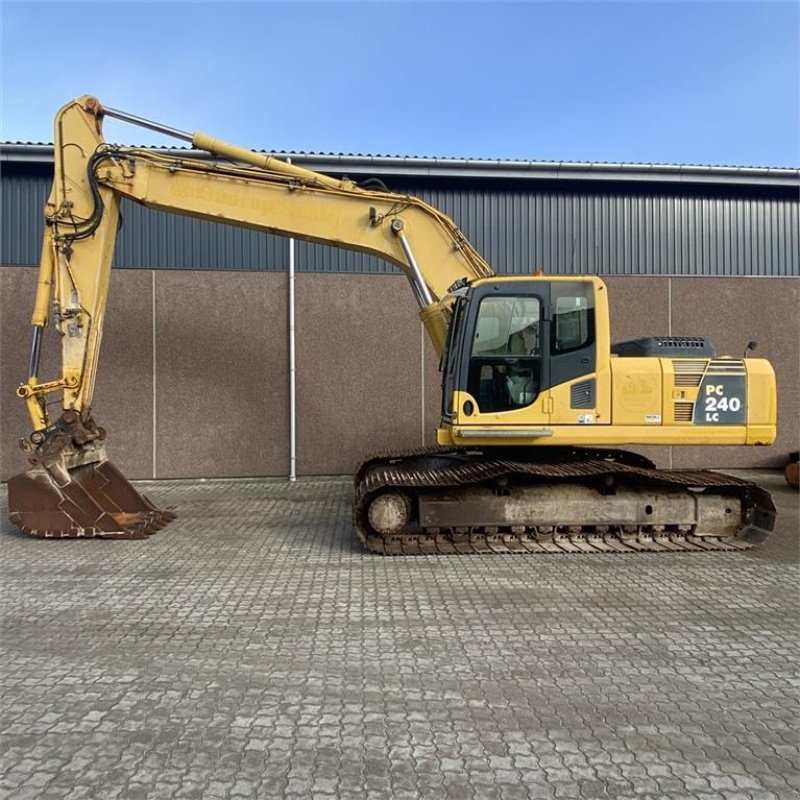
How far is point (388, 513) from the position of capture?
253 inches

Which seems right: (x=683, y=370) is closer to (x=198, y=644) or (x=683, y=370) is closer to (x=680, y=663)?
(x=680, y=663)

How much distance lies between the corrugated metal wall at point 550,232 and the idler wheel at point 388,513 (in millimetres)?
6344

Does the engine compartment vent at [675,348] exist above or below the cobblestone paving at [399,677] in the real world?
above

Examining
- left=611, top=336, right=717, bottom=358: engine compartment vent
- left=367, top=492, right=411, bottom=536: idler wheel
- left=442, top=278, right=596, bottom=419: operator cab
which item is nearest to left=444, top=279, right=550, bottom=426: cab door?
left=442, top=278, right=596, bottom=419: operator cab

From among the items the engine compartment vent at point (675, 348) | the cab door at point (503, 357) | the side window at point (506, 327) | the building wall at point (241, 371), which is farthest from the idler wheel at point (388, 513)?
the building wall at point (241, 371)

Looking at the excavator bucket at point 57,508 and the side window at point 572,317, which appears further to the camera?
the excavator bucket at point 57,508

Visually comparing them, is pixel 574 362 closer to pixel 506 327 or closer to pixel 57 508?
pixel 506 327

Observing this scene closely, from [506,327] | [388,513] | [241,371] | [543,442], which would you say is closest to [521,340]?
[506,327]

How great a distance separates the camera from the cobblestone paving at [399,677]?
2.69 meters

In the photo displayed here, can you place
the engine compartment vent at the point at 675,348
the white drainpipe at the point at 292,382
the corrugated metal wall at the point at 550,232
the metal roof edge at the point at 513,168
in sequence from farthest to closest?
the white drainpipe at the point at 292,382 < the corrugated metal wall at the point at 550,232 < the metal roof edge at the point at 513,168 < the engine compartment vent at the point at 675,348

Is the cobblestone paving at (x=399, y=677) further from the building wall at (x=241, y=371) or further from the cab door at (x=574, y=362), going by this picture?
the building wall at (x=241, y=371)

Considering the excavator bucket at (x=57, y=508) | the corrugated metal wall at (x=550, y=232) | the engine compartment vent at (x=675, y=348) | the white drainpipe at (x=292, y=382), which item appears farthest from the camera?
the white drainpipe at (x=292, y=382)

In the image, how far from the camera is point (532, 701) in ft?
10.8

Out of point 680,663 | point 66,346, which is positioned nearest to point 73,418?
point 66,346
